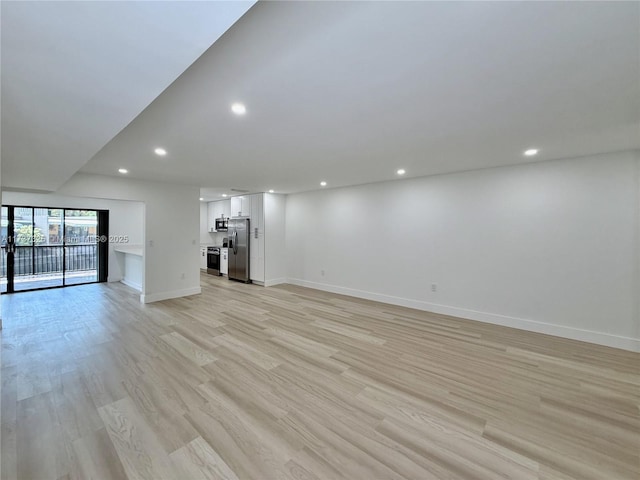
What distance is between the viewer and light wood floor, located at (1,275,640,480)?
161cm

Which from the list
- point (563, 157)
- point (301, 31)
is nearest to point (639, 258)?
point (563, 157)

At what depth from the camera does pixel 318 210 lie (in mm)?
6422

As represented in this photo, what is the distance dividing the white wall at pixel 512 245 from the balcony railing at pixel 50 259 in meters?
7.15

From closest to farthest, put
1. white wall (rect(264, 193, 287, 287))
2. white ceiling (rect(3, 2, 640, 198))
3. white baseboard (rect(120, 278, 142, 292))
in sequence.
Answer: white ceiling (rect(3, 2, 640, 198)), white baseboard (rect(120, 278, 142, 292)), white wall (rect(264, 193, 287, 287))

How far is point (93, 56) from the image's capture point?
117 centimetres

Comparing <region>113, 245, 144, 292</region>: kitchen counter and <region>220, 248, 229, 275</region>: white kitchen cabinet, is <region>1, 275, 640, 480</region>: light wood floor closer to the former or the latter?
<region>113, 245, 144, 292</region>: kitchen counter

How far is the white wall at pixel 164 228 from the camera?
4.77 metres

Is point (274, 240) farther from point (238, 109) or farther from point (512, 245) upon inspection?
point (512, 245)

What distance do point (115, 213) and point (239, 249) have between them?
3.67 meters

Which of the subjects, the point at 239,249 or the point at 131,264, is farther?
the point at 239,249

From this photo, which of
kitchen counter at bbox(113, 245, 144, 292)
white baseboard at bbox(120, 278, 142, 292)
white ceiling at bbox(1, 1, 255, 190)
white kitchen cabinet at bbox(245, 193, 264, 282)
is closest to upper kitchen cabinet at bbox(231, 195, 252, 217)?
white kitchen cabinet at bbox(245, 193, 264, 282)

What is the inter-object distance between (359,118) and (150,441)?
9.71 feet

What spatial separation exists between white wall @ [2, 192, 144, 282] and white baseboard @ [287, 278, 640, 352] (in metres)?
5.98

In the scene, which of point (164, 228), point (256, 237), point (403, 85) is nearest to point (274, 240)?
point (256, 237)
